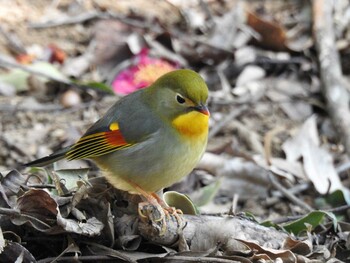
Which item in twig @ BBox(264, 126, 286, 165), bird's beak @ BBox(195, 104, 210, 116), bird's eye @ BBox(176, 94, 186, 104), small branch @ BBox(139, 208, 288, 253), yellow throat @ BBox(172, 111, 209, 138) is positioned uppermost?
bird's beak @ BBox(195, 104, 210, 116)

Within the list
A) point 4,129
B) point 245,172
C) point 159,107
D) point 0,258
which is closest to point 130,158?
point 159,107


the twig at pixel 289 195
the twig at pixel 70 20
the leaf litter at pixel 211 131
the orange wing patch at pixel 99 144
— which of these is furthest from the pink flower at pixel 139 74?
the orange wing patch at pixel 99 144

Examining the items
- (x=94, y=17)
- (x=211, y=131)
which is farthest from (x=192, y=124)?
(x=94, y=17)

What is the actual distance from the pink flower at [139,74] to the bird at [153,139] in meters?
1.94

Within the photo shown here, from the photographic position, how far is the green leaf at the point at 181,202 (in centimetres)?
437

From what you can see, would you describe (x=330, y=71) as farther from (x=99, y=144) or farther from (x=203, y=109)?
(x=99, y=144)

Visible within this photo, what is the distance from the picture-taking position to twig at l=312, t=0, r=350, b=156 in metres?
6.21

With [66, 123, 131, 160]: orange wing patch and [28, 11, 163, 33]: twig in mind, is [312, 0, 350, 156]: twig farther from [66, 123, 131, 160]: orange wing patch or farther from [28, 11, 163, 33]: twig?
[66, 123, 131, 160]: orange wing patch

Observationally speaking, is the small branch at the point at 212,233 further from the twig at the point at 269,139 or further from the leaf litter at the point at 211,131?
the twig at the point at 269,139

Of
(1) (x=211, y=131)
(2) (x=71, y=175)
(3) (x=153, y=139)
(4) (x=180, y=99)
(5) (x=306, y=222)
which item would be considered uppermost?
(4) (x=180, y=99)

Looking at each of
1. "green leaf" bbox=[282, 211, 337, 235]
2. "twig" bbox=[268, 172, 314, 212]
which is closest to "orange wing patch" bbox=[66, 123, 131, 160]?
"green leaf" bbox=[282, 211, 337, 235]

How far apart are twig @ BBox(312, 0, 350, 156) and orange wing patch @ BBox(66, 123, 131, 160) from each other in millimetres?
2210

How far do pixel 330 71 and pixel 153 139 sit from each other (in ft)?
9.37

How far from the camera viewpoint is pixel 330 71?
675 cm
